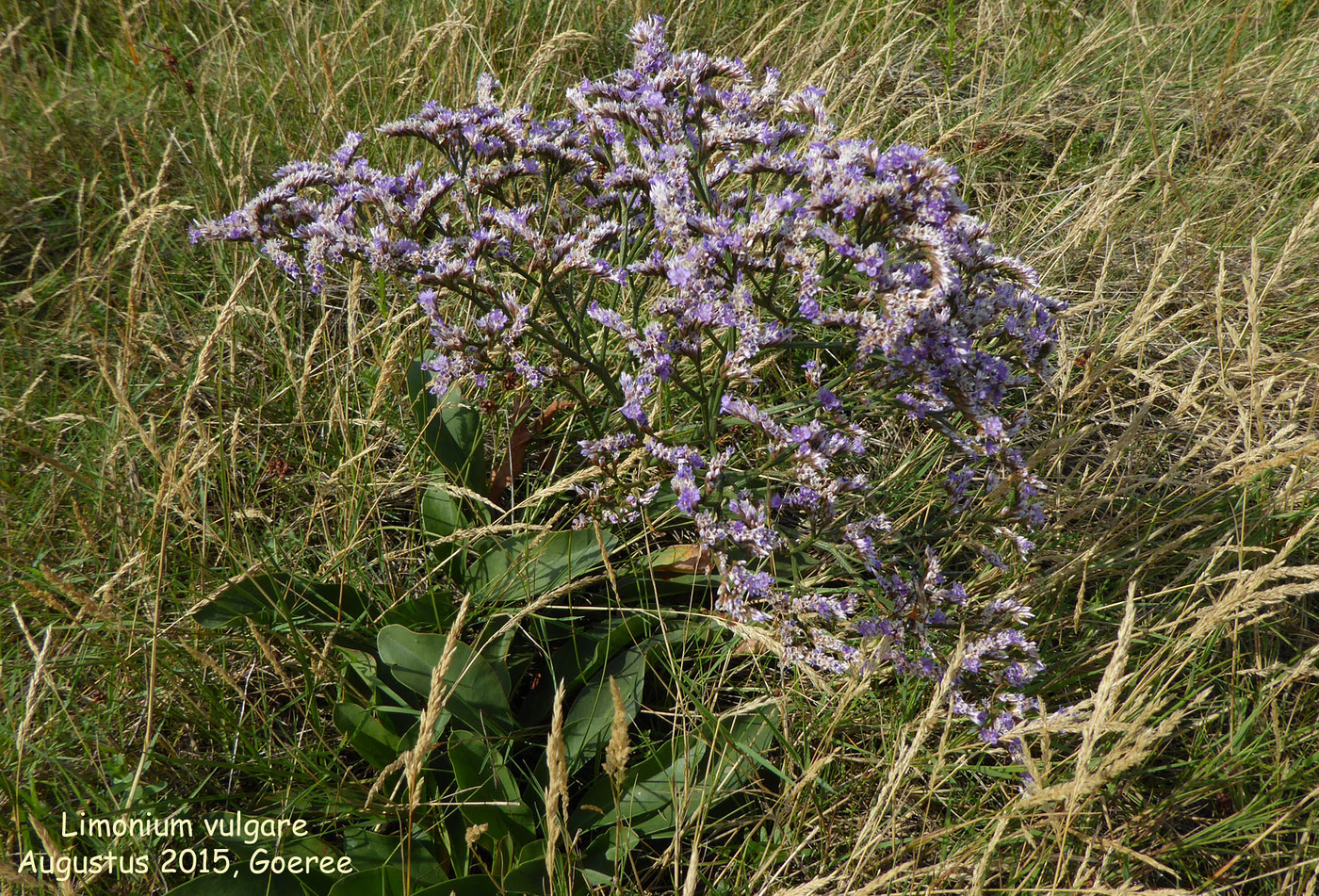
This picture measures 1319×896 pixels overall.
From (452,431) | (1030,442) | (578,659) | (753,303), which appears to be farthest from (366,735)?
(1030,442)

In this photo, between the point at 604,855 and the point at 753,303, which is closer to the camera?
the point at 604,855

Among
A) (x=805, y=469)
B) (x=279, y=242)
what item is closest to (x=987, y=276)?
(x=805, y=469)

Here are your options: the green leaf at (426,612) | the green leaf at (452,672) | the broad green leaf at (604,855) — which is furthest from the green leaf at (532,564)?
the broad green leaf at (604,855)

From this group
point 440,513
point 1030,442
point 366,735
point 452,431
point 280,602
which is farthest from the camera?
point 1030,442

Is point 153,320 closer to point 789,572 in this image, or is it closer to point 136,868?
point 136,868

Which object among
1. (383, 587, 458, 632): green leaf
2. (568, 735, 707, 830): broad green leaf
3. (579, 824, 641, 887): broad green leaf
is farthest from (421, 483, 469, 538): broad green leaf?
(579, 824, 641, 887): broad green leaf

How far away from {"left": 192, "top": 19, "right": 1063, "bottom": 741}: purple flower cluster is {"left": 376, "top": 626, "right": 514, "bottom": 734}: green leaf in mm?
489

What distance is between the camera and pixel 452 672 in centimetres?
212

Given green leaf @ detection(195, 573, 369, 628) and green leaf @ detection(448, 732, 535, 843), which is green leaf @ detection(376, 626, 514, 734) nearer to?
green leaf @ detection(448, 732, 535, 843)

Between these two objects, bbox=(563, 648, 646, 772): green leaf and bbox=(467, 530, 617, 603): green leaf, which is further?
bbox=(467, 530, 617, 603): green leaf

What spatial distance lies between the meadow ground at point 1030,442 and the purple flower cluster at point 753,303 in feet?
0.72

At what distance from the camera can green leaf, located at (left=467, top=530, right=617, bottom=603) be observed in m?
2.36

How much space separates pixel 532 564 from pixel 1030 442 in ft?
6.47

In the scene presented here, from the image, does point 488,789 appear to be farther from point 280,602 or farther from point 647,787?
point 280,602
